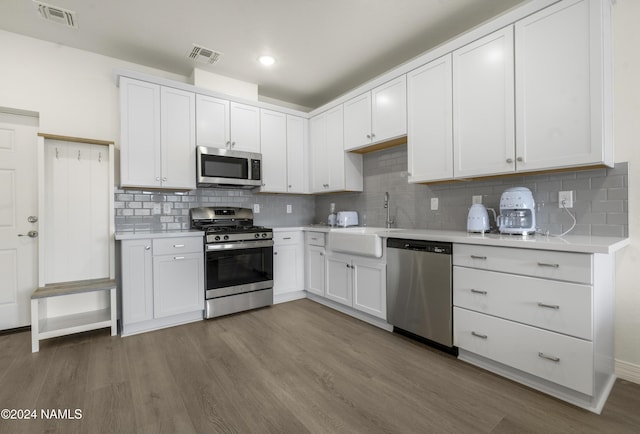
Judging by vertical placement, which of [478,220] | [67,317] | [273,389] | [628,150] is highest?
[628,150]

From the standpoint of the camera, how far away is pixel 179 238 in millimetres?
2975

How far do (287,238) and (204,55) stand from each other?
7.33ft

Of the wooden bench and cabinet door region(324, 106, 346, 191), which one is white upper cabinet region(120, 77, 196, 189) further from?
cabinet door region(324, 106, 346, 191)

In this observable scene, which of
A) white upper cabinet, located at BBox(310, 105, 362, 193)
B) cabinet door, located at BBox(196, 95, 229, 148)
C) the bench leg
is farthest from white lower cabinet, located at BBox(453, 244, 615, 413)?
the bench leg

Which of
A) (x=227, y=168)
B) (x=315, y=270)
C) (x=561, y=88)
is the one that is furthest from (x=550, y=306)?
(x=227, y=168)

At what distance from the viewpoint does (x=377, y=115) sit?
3.16m

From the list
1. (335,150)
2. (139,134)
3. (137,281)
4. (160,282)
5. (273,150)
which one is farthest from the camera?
(273,150)

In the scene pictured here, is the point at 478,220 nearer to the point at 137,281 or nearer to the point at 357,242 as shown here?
the point at 357,242

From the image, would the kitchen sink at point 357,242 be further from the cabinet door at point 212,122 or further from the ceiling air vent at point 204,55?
the ceiling air vent at point 204,55

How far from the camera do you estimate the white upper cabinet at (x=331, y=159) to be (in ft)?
12.1

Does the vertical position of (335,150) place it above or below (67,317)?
above

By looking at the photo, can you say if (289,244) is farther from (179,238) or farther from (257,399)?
(257,399)

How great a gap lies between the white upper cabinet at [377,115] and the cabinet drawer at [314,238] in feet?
3.60

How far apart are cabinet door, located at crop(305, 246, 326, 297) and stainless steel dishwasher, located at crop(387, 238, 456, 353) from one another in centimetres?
102
